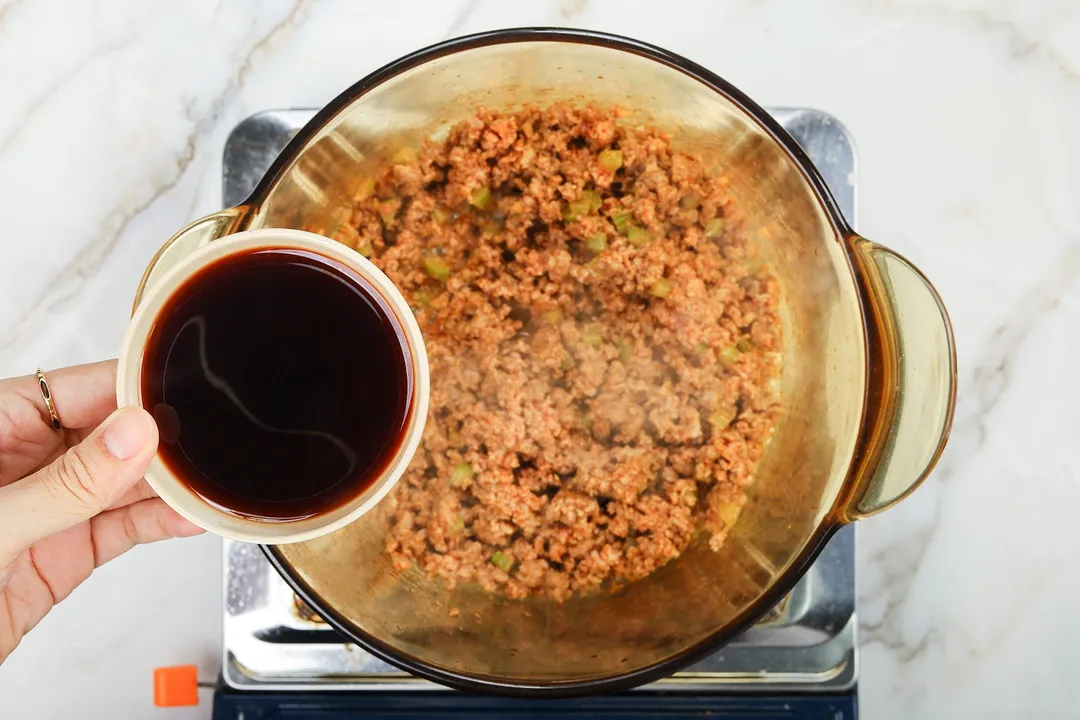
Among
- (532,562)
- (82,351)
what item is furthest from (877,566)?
(82,351)

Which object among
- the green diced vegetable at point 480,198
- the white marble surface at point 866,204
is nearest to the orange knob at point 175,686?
the white marble surface at point 866,204

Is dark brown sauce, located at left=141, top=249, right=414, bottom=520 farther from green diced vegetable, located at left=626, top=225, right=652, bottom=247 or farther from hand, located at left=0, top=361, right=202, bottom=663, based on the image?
green diced vegetable, located at left=626, top=225, right=652, bottom=247

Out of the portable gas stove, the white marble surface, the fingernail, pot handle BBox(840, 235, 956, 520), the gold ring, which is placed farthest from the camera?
the white marble surface

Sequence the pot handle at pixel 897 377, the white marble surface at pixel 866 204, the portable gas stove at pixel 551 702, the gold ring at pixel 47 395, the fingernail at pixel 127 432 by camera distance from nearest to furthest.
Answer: the fingernail at pixel 127 432, the pot handle at pixel 897 377, the gold ring at pixel 47 395, the portable gas stove at pixel 551 702, the white marble surface at pixel 866 204

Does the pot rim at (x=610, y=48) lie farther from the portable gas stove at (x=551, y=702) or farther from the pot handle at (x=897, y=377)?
the portable gas stove at (x=551, y=702)

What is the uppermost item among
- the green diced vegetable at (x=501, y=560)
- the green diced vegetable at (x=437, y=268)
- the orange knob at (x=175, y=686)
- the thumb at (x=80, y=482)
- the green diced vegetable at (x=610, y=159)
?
the green diced vegetable at (x=610, y=159)

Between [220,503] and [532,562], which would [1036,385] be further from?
[220,503]

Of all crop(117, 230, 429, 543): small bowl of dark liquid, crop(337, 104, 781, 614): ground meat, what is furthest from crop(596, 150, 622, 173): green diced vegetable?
crop(117, 230, 429, 543): small bowl of dark liquid
